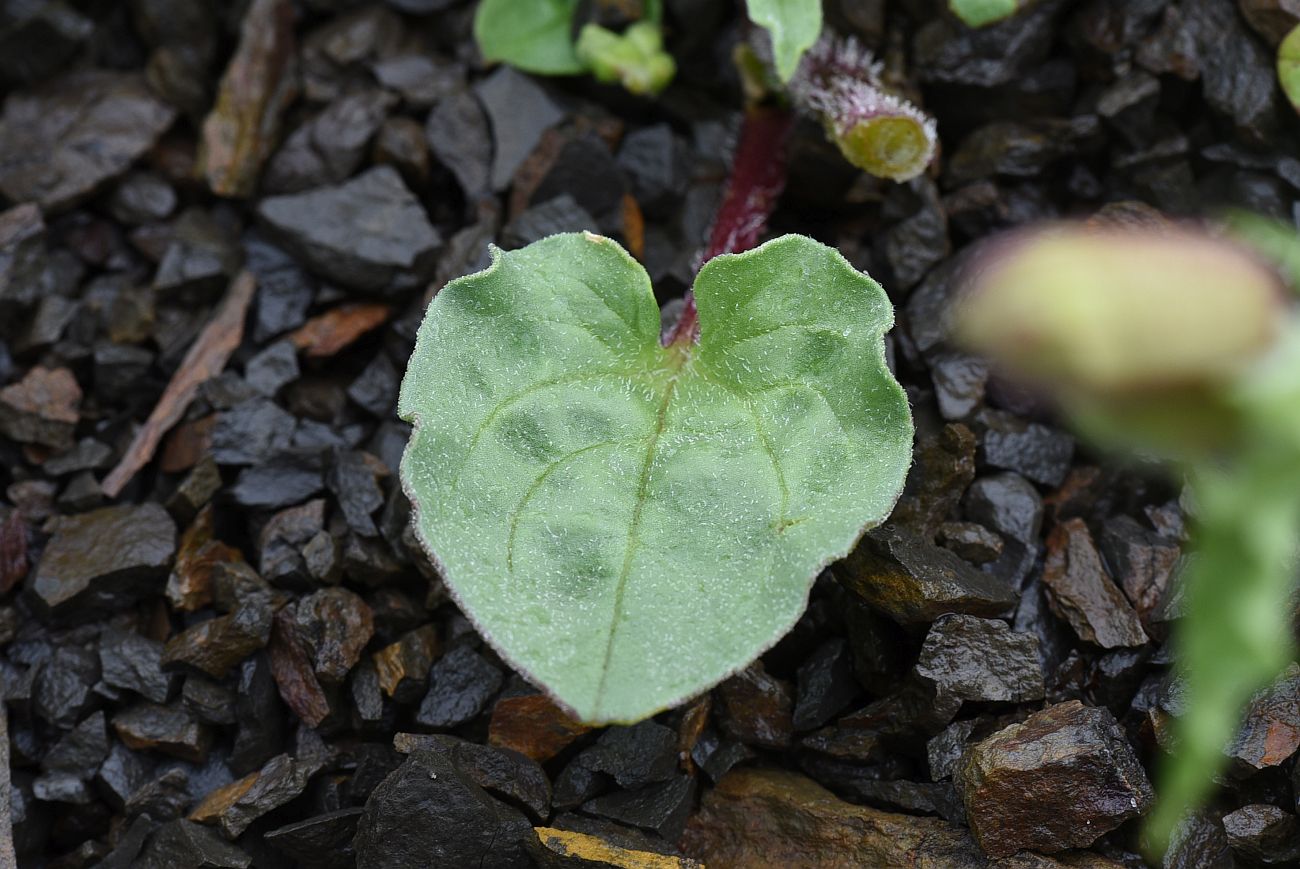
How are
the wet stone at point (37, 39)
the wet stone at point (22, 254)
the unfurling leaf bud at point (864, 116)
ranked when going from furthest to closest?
the wet stone at point (37, 39) < the wet stone at point (22, 254) < the unfurling leaf bud at point (864, 116)

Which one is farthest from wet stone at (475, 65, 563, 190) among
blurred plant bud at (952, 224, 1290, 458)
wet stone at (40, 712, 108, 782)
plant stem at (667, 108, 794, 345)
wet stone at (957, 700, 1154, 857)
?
blurred plant bud at (952, 224, 1290, 458)

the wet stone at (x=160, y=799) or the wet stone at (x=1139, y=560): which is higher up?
the wet stone at (x=1139, y=560)

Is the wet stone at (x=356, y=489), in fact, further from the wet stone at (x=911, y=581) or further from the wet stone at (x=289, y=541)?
the wet stone at (x=911, y=581)

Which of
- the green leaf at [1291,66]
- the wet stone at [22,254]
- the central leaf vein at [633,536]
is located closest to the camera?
the central leaf vein at [633,536]

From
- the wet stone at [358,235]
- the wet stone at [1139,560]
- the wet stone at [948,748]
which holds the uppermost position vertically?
the wet stone at [1139,560]

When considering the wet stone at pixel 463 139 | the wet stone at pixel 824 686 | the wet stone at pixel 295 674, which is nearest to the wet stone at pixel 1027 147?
the wet stone at pixel 463 139

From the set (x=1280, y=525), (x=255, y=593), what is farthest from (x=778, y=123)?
(x=1280, y=525)
